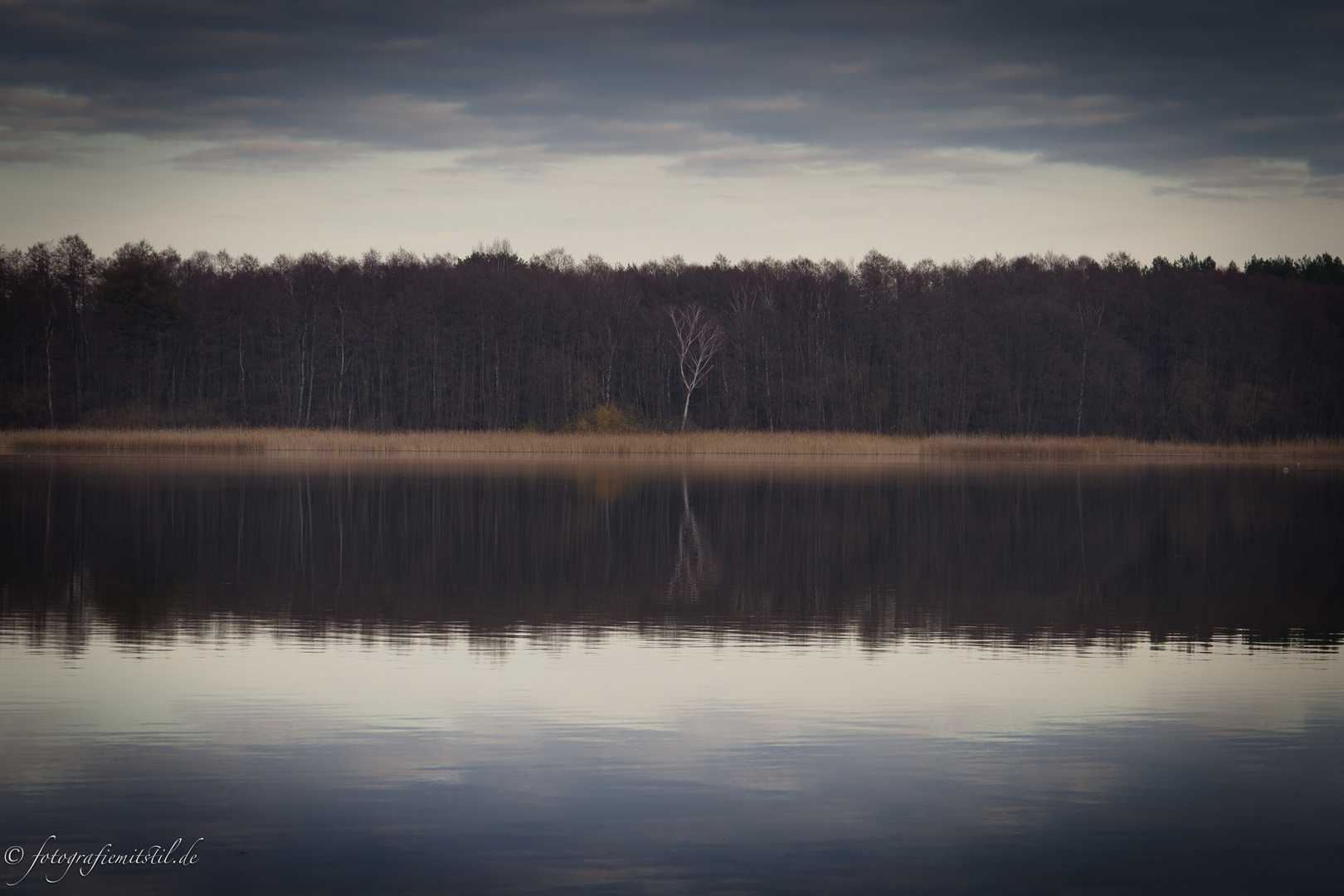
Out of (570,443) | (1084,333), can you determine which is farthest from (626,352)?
(1084,333)

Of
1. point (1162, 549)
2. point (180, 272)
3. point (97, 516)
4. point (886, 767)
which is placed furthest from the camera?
point (180, 272)

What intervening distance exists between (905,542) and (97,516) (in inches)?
529

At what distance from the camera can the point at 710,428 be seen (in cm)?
7231

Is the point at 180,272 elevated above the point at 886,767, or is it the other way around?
the point at 180,272

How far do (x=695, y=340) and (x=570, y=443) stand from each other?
684 inches

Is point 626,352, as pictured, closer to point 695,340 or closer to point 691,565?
point 695,340

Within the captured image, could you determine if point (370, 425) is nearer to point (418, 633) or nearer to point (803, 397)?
point (803, 397)

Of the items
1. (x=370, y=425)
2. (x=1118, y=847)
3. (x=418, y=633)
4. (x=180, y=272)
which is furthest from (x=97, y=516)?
(x=180, y=272)

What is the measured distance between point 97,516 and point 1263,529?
19.9m

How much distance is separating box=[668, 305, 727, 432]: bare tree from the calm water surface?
4918cm

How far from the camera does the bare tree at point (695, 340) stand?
223 ft

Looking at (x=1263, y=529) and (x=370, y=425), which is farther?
(x=370, y=425)

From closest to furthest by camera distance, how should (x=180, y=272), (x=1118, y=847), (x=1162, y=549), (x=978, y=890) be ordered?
(x=978, y=890)
(x=1118, y=847)
(x=1162, y=549)
(x=180, y=272)

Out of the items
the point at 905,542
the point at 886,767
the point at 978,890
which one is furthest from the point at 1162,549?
the point at 978,890
